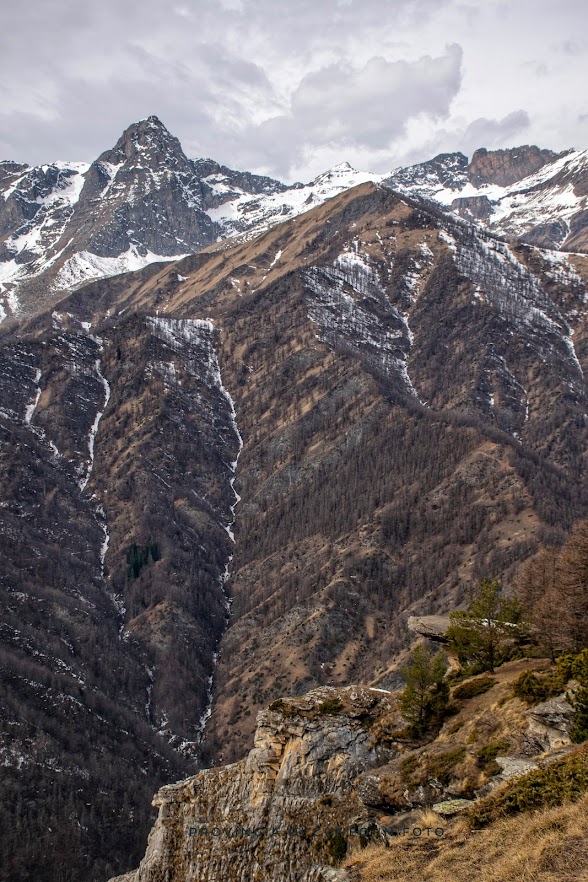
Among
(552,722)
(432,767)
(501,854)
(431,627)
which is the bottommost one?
(501,854)

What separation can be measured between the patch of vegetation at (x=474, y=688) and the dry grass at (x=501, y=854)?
13.0 metres

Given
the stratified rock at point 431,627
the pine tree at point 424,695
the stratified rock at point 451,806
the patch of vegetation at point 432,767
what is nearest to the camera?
the stratified rock at point 451,806

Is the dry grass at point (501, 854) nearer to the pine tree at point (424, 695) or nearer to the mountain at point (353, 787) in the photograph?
the mountain at point (353, 787)

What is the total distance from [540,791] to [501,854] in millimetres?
3563

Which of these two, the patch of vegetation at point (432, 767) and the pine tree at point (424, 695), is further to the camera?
the pine tree at point (424, 695)

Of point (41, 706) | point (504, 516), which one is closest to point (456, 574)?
point (504, 516)

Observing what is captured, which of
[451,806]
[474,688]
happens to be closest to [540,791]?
Answer: [451,806]

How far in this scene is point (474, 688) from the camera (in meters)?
39.9

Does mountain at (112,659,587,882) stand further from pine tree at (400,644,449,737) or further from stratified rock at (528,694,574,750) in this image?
pine tree at (400,644,449,737)

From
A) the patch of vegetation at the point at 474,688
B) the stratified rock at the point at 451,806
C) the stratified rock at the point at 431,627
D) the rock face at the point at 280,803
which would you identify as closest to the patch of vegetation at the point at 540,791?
the stratified rock at the point at 451,806

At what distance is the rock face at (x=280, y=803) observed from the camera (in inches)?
1393

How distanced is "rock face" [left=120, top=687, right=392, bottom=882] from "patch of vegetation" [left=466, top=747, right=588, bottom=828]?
7900mm

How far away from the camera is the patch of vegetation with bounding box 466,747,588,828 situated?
24.4m

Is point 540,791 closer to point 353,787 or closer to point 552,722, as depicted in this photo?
point 552,722
